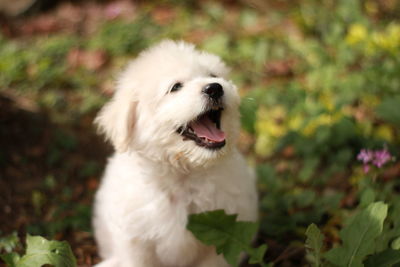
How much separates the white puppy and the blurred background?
0.51m

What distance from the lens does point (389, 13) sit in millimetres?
5543

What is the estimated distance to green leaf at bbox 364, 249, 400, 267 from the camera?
254cm

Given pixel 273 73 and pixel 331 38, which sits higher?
pixel 331 38

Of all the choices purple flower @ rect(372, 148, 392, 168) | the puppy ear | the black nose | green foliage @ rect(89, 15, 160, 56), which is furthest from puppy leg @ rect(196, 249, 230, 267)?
green foliage @ rect(89, 15, 160, 56)

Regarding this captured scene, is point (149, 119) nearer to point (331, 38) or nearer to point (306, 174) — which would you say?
point (306, 174)

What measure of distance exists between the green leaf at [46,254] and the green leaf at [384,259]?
1.64m

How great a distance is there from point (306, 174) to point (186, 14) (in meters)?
3.24

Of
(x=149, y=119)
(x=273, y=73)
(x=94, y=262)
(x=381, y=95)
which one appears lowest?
(x=94, y=262)

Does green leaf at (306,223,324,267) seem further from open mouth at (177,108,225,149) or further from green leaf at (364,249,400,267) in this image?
open mouth at (177,108,225,149)

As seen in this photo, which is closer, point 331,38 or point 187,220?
point 187,220

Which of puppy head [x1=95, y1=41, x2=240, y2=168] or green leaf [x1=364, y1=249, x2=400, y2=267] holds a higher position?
puppy head [x1=95, y1=41, x2=240, y2=168]

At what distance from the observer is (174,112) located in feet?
8.64

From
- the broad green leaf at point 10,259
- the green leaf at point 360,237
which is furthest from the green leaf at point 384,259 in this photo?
the broad green leaf at point 10,259

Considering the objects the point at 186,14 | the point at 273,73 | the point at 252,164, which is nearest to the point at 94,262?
the point at 252,164
